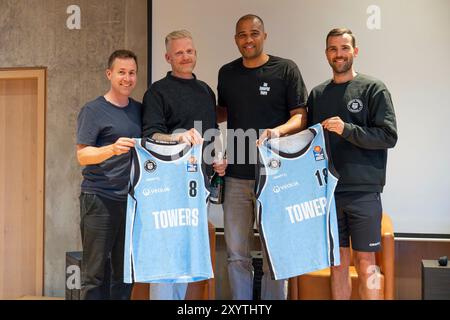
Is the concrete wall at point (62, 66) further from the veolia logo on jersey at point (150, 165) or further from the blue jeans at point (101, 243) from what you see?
the veolia logo on jersey at point (150, 165)

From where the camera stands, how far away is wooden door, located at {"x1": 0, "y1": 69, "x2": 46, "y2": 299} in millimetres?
5594

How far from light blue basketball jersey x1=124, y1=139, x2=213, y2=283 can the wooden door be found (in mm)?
2623

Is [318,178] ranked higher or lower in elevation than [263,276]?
higher

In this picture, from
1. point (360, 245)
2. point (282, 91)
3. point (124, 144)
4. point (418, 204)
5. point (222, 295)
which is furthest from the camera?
point (222, 295)

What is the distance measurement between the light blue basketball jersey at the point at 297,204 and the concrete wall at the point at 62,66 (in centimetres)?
246

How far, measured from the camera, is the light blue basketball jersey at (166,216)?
10.8ft

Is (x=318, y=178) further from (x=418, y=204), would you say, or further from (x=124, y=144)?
(x=418, y=204)

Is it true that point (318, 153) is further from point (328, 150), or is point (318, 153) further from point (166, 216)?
point (166, 216)

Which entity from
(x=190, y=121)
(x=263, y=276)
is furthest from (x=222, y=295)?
(x=190, y=121)

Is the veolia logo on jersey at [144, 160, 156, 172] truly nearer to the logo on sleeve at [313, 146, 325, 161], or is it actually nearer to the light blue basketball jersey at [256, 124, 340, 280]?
the light blue basketball jersey at [256, 124, 340, 280]

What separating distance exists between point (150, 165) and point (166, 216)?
0.33 metres

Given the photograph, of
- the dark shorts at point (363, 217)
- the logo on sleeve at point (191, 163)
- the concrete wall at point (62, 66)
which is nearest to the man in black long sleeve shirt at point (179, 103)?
the logo on sleeve at point (191, 163)
